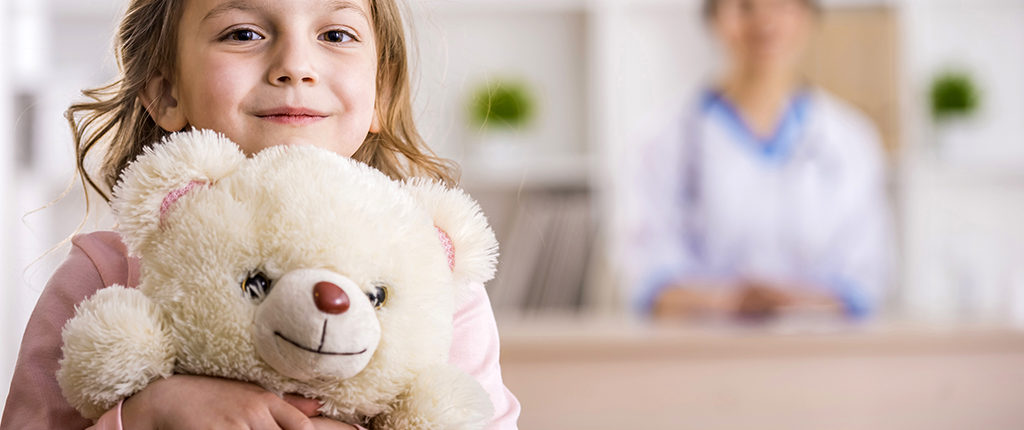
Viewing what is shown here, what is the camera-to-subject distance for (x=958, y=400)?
2.05m

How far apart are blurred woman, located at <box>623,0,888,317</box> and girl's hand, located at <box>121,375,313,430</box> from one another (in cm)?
205

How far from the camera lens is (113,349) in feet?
1.81

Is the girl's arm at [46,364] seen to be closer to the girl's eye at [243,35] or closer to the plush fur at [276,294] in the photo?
the plush fur at [276,294]

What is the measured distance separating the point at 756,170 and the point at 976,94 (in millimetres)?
600

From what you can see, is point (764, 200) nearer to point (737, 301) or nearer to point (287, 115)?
point (737, 301)

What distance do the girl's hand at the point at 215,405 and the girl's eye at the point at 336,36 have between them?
0.91 feet

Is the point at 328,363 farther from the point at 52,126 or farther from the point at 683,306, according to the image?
the point at 52,126

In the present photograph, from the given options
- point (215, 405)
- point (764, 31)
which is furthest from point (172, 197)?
point (764, 31)

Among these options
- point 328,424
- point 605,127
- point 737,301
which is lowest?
point 737,301

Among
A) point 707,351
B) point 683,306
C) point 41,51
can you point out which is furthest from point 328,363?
point 41,51

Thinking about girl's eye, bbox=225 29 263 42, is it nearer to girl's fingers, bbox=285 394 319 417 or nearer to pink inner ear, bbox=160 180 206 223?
pink inner ear, bbox=160 180 206 223

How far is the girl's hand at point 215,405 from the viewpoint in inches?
22.6

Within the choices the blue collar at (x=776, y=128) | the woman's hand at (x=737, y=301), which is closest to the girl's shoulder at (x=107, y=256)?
the woman's hand at (x=737, y=301)

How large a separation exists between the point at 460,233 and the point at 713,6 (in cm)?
224
